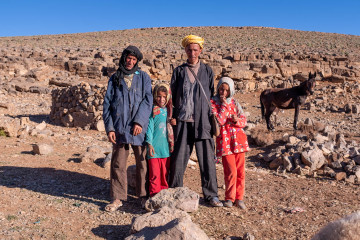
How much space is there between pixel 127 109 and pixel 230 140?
127cm

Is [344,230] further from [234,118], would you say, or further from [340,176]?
[340,176]

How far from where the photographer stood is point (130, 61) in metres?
3.58

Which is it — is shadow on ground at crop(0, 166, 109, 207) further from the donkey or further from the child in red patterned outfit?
the donkey

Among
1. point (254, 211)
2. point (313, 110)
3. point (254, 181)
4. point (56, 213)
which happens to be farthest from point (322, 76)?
point (56, 213)

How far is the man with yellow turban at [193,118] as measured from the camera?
361 cm

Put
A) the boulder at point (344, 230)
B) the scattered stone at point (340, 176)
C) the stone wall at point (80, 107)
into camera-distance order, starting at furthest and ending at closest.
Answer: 1. the stone wall at point (80, 107)
2. the scattered stone at point (340, 176)
3. the boulder at point (344, 230)

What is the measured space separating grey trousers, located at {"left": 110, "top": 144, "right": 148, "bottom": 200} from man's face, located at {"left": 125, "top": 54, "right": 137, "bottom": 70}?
0.90 metres

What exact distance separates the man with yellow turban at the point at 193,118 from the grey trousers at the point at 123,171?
0.34m

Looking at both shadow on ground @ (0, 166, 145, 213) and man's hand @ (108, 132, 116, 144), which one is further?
shadow on ground @ (0, 166, 145, 213)

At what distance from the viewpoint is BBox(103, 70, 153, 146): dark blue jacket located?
351cm

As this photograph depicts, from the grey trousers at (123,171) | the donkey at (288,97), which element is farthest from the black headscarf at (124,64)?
the donkey at (288,97)

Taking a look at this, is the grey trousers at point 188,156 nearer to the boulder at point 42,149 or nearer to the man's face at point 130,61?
the man's face at point 130,61

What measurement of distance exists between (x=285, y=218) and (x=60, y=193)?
9.48 feet

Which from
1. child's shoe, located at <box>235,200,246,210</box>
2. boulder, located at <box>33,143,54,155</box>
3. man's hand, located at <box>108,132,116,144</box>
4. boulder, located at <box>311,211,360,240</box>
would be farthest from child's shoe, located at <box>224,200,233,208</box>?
boulder, located at <box>33,143,54,155</box>
